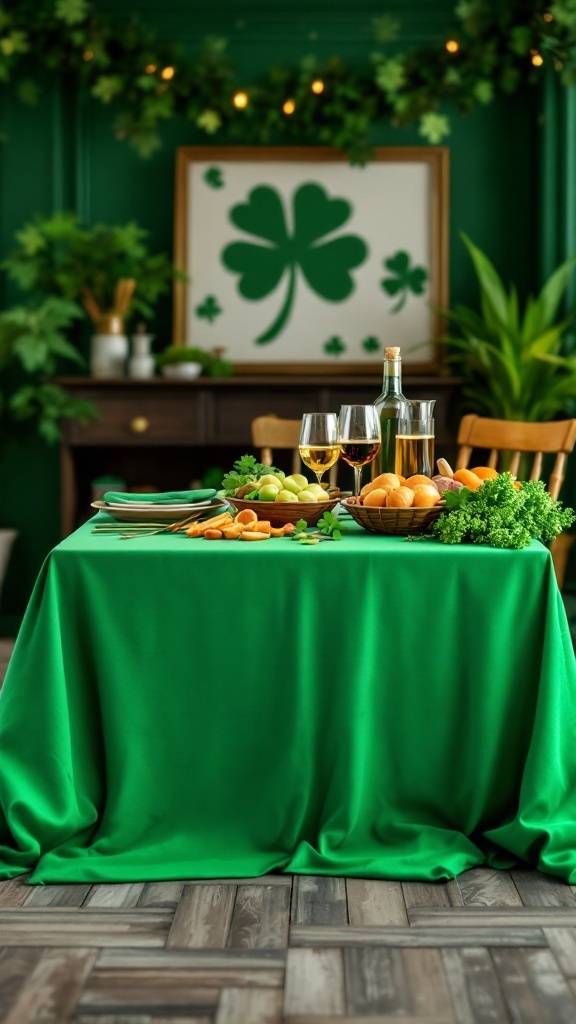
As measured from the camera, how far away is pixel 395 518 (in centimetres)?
240

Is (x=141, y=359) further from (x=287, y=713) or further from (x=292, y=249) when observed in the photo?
(x=287, y=713)

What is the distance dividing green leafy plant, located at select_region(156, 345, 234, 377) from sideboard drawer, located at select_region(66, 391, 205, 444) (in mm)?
142

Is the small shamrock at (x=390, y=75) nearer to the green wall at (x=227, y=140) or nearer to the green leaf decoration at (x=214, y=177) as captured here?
the green wall at (x=227, y=140)

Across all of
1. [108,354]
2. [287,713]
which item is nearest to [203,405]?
[108,354]

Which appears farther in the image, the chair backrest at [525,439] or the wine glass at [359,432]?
the chair backrest at [525,439]

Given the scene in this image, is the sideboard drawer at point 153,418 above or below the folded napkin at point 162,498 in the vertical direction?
above

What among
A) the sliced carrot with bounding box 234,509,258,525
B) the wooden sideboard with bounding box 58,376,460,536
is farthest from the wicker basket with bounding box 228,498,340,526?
the wooden sideboard with bounding box 58,376,460,536

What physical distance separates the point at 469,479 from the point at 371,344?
240 centimetres

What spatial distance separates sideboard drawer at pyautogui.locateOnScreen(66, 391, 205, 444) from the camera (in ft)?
14.8

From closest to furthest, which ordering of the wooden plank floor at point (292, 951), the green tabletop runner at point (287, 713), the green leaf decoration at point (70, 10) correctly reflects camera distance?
the wooden plank floor at point (292, 951)
the green tabletop runner at point (287, 713)
the green leaf decoration at point (70, 10)

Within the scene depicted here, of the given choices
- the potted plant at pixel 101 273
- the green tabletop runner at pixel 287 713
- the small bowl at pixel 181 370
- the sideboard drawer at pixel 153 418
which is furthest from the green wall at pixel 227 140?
the green tabletop runner at pixel 287 713

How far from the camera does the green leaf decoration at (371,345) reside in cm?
482

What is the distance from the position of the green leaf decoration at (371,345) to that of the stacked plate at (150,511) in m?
2.28

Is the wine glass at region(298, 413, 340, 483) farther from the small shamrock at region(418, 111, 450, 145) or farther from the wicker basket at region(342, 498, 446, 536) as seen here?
the small shamrock at region(418, 111, 450, 145)
